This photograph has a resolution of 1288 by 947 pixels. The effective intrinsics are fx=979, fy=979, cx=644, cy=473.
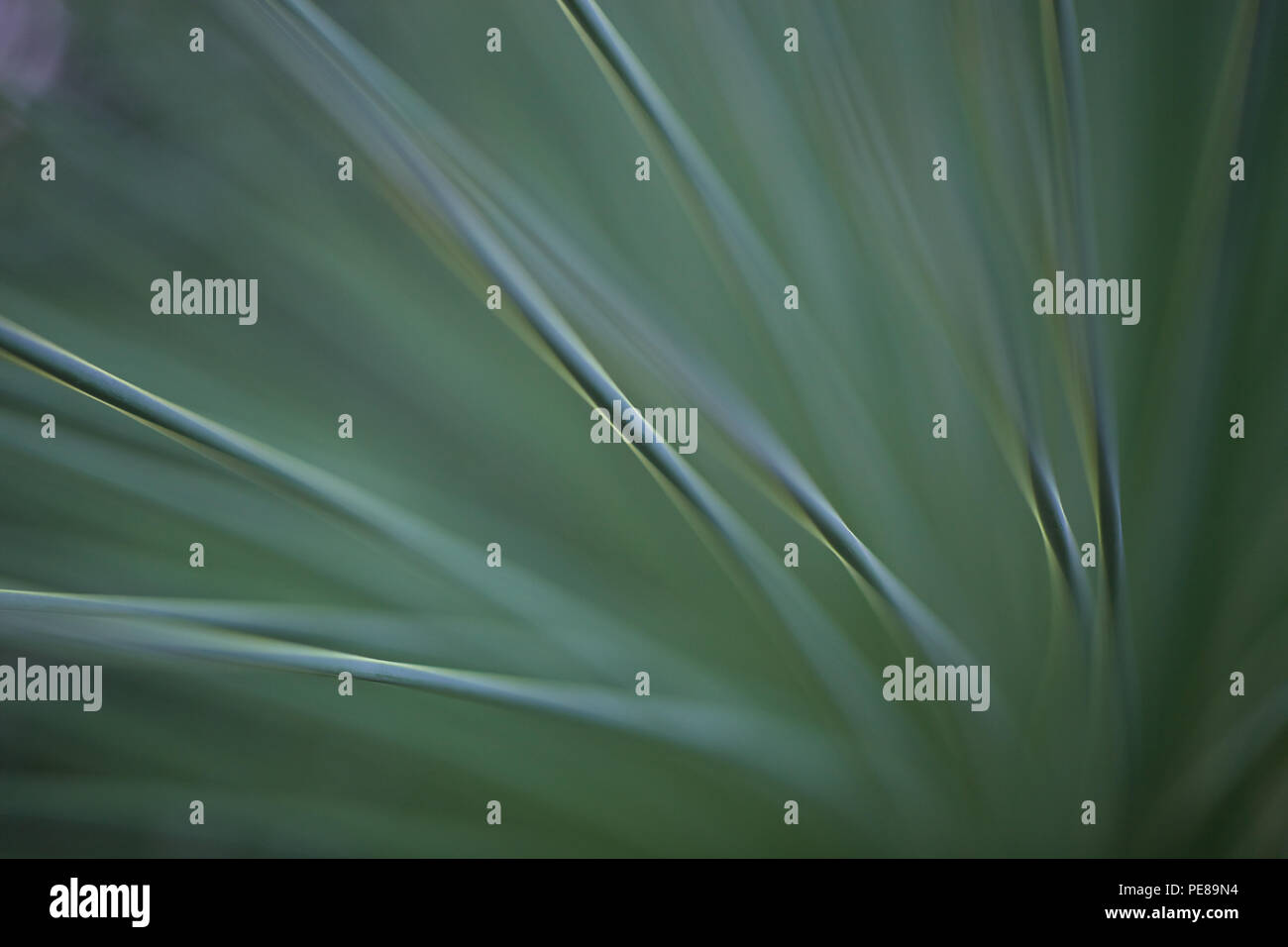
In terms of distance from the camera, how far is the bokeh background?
105 cm

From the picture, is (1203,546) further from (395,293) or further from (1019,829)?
(395,293)

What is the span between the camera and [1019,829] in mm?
1064

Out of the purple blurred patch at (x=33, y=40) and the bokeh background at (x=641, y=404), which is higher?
the purple blurred patch at (x=33, y=40)

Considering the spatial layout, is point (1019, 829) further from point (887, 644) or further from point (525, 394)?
point (525, 394)

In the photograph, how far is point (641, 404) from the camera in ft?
3.47

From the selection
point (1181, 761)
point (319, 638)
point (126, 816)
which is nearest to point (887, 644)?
point (1181, 761)

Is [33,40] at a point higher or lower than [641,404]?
higher

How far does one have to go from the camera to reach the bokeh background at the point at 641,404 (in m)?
1.05

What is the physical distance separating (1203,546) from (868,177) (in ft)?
1.77

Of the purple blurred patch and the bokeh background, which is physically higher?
the purple blurred patch

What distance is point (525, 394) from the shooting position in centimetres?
106

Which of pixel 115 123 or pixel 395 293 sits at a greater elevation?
pixel 115 123

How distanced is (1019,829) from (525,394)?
0.72 meters
